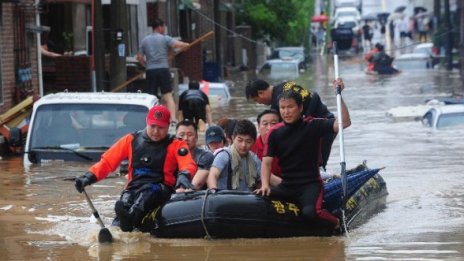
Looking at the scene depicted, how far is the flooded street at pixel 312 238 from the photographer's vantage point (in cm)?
1135

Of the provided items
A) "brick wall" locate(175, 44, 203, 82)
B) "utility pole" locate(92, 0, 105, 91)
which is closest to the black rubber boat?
"utility pole" locate(92, 0, 105, 91)

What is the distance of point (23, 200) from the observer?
15.3 metres

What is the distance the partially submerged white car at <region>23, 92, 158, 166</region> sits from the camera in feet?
55.9

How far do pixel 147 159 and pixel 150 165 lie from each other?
0.07 m

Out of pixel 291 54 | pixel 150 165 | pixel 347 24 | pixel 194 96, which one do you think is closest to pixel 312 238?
pixel 150 165

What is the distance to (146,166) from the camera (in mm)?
11828


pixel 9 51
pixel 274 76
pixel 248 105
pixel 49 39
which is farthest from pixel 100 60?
pixel 274 76

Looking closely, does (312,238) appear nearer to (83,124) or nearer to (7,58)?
(83,124)

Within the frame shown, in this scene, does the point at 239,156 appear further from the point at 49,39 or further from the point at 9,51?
the point at 49,39

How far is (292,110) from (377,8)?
79689mm

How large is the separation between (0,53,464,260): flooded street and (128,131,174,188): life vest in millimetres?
564

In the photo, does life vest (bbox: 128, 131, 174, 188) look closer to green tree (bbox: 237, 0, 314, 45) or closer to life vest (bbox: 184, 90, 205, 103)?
life vest (bbox: 184, 90, 205, 103)

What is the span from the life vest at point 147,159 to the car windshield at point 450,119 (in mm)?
14079

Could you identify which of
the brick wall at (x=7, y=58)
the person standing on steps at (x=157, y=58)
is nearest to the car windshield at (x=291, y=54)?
the person standing on steps at (x=157, y=58)
